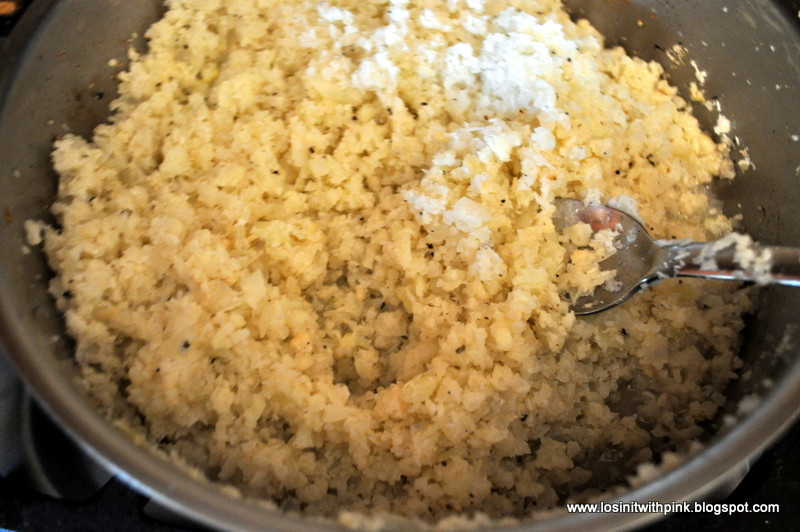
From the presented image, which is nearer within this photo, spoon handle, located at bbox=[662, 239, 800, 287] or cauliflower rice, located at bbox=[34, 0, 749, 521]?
spoon handle, located at bbox=[662, 239, 800, 287]

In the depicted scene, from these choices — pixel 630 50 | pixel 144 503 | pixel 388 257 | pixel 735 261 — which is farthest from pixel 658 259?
pixel 144 503

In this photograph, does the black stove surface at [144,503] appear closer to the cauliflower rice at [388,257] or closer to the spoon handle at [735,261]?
the cauliflower rice at [388,257]

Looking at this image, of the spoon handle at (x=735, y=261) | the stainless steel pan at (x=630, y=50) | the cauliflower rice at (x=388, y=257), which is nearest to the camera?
the stainless steel pan at (x=630, y=50)

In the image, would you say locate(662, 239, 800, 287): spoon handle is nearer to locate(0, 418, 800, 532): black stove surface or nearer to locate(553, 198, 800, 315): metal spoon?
locate(553, 198, 800, 315): metal spoon

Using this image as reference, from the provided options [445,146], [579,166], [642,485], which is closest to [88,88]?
[445,146]

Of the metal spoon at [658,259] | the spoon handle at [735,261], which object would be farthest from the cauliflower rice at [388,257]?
the spoon handle at [735,261]

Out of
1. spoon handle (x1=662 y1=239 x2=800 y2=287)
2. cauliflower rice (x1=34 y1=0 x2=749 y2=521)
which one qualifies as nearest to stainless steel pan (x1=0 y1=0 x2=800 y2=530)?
cauliflower rice (x1=34 y1=0 x2=749 y2=521)

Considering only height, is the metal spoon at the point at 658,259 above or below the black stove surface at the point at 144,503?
above
